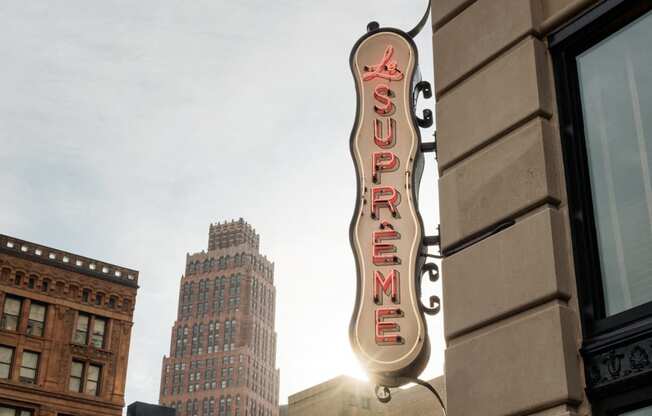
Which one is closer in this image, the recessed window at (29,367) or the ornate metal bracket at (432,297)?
the ornate metal bracket at (432,297)

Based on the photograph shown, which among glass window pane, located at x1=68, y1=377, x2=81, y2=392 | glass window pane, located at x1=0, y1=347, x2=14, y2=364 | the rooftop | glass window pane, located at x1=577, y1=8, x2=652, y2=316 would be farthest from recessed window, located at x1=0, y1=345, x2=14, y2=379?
glass window pane, located at x1=577, y1=8, x2=652, y2=316

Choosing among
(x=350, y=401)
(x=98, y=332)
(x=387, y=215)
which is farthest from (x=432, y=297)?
(x=350, y=401)

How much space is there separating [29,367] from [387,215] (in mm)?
47033

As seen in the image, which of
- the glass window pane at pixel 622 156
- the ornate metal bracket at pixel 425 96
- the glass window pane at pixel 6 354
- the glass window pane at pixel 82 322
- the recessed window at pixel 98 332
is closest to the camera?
the glass window pane at pixel 622 156

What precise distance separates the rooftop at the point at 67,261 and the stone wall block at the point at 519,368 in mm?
51766

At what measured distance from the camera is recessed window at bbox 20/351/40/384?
51656 millimetres

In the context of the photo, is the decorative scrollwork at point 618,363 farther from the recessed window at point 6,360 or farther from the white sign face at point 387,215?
the recessed window at point 6,360

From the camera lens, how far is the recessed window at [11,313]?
52.2 meters

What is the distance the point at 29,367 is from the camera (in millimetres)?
52125

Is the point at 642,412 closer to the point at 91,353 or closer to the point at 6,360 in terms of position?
the point at 6,360

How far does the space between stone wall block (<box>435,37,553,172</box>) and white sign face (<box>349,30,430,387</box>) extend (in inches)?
59.1

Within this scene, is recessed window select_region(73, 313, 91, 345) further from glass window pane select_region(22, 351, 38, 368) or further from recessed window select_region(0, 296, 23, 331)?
recessed window select_region(0, 296, 23, 331)

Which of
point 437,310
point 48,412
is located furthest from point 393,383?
point 48,412

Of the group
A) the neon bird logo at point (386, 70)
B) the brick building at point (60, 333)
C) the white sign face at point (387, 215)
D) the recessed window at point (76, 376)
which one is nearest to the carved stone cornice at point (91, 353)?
the brick building at point (60, 333)
